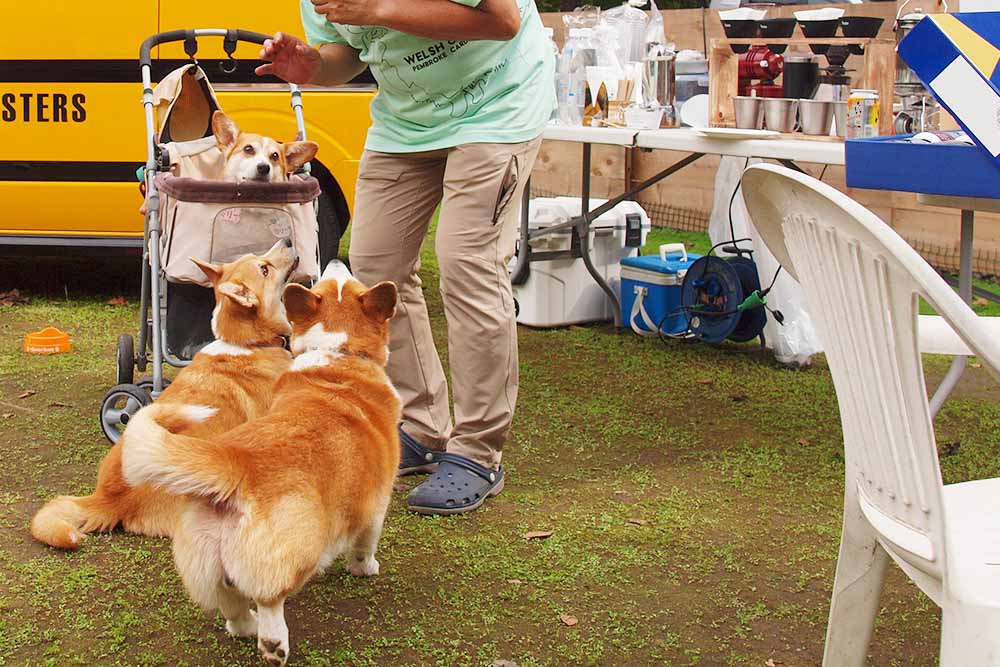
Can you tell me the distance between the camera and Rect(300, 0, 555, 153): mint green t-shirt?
3.04 meters

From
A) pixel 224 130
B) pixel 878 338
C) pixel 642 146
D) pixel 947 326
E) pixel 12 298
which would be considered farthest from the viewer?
pixel 12 298

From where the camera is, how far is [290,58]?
3.25 meters

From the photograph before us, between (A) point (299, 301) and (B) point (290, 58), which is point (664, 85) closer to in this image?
(B) point (290, 58)

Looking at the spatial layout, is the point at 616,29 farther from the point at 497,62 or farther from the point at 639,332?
the point at 497,62

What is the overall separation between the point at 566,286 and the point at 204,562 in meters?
3.61

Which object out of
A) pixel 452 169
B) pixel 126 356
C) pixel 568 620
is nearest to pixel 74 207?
pixel 126 356

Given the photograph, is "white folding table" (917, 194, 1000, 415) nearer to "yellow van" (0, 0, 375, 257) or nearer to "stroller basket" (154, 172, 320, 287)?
"stroller basket" (154, 172, 320, 287)

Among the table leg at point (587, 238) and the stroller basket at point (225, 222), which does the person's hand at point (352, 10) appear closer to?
the stroller basket at point (225, 222)

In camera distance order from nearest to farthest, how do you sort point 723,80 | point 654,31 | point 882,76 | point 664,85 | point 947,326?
point 947,326 → point 882,76 → point 723,80 → point 664,85 → point 654,31

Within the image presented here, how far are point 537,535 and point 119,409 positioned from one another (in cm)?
159

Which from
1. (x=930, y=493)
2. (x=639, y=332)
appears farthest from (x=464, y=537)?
(x=639, y=332)

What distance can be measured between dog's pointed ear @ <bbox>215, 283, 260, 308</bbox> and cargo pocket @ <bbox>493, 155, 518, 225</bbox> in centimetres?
74

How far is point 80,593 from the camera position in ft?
8.77

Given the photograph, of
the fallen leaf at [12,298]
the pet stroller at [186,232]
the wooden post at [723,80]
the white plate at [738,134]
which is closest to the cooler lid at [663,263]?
the wooden post at [723,80]
